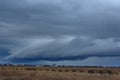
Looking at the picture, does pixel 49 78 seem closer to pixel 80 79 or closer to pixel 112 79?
pixel 80 79

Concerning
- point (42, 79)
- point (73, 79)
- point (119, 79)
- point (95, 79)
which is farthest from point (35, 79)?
point (119, 79)

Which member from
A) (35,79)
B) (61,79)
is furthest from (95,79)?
(35,79)

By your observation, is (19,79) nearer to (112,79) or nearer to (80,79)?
(80,79)

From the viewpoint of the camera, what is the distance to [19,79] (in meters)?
49.6

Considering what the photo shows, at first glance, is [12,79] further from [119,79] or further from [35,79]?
[119,79]

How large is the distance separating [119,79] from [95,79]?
344 cm

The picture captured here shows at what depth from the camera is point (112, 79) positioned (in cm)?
4966

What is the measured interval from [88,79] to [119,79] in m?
4.46

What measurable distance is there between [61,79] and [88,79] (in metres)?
3.60

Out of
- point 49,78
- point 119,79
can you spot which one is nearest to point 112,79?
point 119,79

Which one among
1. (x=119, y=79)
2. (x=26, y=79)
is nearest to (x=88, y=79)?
(x=119, y=79)

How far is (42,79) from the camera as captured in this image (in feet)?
162

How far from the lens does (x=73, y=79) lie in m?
48.3

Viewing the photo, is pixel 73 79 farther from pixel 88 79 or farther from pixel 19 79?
pixel 19 79
